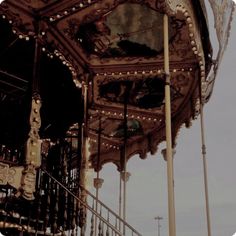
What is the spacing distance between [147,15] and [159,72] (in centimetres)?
160

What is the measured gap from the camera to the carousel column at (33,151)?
22.8 feet

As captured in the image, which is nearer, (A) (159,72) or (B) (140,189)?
(A) (159,72)

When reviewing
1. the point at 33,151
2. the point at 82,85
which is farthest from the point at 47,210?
the point at 82,85

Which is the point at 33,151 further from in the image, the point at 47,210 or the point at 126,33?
the point at 126,33

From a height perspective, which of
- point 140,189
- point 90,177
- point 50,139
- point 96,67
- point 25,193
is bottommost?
point 25,193

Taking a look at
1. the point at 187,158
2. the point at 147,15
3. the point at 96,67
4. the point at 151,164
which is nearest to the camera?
the point at 147,15

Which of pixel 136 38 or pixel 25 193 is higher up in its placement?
pixel 136 38

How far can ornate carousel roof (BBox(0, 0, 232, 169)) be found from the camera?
8055 millimetres

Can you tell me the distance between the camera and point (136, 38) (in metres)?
9.41

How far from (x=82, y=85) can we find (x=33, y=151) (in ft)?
10.9

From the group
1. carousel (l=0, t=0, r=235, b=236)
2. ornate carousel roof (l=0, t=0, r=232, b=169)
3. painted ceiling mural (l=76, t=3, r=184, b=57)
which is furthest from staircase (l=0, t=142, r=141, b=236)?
painted ceiling mural (l=76, t=3, r=184, b=57)

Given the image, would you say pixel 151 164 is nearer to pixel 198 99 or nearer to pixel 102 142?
pixel 102 142

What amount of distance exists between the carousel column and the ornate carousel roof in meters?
0.12

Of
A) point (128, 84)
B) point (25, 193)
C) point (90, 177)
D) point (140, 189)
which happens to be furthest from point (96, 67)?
point (140, 189)
